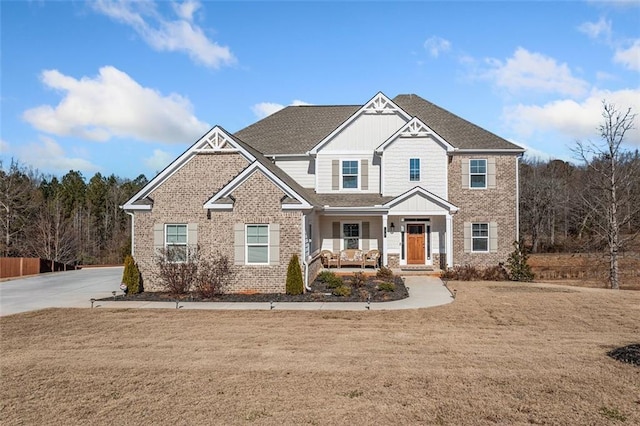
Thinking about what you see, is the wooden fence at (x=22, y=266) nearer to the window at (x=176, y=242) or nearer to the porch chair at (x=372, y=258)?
the window at (x=176, y=242)

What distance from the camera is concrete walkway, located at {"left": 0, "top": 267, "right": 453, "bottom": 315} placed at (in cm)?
1482

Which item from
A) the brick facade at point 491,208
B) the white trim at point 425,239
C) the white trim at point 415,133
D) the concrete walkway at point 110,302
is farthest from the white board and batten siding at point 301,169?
the concrete walkway at point 110,302

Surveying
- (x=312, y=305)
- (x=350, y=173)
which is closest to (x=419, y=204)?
(x=350, y=173)

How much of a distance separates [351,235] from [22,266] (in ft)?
60.1

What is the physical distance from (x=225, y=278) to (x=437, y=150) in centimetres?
1214

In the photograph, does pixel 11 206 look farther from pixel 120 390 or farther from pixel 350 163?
pixel 120 390

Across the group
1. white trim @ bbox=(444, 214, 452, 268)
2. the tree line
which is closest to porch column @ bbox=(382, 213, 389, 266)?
white trim @ bbox=(444, 214, 452, 268)

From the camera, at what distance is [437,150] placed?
2338cm

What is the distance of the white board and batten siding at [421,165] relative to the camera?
23.4 metres

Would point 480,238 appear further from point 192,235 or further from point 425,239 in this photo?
point 192,235

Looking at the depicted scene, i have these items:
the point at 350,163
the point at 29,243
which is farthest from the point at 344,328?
the point at 29,243

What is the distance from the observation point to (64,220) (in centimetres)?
4400

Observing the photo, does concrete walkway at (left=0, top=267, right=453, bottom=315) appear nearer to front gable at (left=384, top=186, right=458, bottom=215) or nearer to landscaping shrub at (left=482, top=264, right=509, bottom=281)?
landscaping shrub at (left=482, top=264, right=509, bottom=281)

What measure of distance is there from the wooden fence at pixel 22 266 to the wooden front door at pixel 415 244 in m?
20.8
